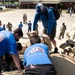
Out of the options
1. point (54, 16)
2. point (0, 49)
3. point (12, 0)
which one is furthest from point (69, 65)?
point (12, 0)

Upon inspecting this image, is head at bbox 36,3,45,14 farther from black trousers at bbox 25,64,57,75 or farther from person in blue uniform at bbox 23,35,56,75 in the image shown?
black trousers at bbox 25,64,57,75

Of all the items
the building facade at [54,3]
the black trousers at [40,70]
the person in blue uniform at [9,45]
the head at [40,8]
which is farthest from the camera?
the building facade at [54,3]

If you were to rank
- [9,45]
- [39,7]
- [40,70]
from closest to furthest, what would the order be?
[40,70] < [9,45] < [39,7]

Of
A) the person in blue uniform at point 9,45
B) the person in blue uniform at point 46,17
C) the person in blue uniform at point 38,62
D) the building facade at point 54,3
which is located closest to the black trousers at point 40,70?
the person in blue uniform at point 38,62

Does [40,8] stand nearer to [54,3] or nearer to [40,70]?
[40,70]

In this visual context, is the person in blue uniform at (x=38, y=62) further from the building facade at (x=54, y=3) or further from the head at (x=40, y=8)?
the building facade at (x=54, y=3)

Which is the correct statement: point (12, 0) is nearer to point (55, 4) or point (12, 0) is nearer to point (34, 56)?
point (55, 4)

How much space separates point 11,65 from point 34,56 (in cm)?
178

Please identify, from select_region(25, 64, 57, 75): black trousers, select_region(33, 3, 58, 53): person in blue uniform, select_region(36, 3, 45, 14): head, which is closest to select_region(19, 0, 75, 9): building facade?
select_region(33, 3, 58, 53): person in blue uniform

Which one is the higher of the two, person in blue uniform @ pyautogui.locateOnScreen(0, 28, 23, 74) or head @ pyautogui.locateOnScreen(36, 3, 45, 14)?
head @ pyautogui.locateOnScreen(36, 3, 45, 14)

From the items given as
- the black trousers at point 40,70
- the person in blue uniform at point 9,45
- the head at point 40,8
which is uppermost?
the head at point 40,8

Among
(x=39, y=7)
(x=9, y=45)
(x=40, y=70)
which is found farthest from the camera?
(x=39, y=7)

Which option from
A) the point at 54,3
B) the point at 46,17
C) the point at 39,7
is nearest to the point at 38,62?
the point at 39,7

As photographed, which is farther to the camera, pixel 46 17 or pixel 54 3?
pixel 54 3
